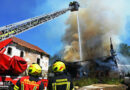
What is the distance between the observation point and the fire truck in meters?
5.28

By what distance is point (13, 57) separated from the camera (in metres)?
5.80

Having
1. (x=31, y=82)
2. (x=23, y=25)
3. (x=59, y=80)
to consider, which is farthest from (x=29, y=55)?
(x=59, y=80)

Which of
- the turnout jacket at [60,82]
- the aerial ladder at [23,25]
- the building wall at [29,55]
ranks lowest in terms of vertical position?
the turnout jacket at [60,82]

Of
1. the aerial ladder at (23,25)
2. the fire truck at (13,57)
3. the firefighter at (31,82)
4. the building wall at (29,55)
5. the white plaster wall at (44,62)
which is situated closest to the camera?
the firefighter at (31,82)

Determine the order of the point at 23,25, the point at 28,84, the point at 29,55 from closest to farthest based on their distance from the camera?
1. the point at 28,84
2. the point at 23,25
3. the point at 29,55

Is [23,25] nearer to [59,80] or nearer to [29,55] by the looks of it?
[29,55]

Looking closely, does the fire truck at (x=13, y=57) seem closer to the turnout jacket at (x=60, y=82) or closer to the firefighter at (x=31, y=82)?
the firefighter at (x=31, y=82)

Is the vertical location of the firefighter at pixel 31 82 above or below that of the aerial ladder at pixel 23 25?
below

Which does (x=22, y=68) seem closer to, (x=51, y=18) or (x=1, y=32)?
(x=1, y=32)

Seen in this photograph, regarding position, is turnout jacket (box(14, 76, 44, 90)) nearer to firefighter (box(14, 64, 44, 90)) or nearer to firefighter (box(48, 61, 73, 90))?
firefighter (box(14, 64, 44, 90))

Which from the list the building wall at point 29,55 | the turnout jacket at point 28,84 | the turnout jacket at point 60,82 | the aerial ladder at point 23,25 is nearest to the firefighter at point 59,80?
the turnout jacket at point 60,82

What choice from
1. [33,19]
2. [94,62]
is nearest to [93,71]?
[94,62]

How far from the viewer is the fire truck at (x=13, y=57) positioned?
5.28m

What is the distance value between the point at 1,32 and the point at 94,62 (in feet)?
43.3
